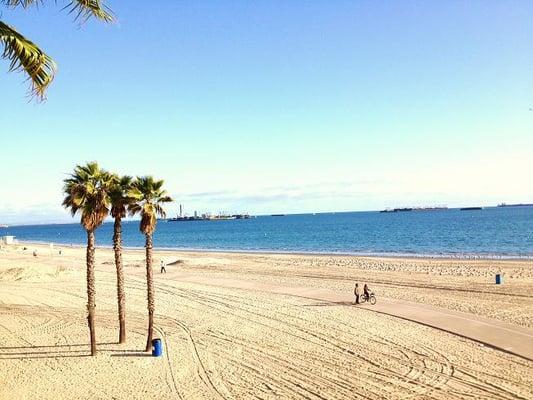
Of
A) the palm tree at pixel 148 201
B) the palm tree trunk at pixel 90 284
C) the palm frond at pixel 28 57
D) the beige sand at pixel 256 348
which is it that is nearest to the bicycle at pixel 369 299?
the beige sand at pixel 256 348

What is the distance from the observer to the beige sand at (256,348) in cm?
1405

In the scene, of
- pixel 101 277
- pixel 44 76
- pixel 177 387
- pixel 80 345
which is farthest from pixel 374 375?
pixel 101 277

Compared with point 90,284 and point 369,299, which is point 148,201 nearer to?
point 90,284

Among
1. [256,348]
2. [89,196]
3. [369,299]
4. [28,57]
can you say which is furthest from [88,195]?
[369,299]

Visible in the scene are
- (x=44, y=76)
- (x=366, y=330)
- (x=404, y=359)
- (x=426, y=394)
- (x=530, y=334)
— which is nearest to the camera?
(x=44, y=76)

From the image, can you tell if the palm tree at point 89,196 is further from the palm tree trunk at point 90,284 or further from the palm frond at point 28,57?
the palm frond at point 28,57

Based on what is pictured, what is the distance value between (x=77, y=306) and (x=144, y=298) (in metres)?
3.98

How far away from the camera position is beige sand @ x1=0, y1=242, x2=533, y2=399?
14055mm

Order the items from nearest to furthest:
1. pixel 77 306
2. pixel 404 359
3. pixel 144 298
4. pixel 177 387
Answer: pixel 177 387 → pixel 404 359 → pixel 77 306 → pixel 144 298

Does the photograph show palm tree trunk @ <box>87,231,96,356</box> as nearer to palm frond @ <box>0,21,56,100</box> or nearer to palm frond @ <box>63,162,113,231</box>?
palm frond @ <box>63,162,113,231</box>

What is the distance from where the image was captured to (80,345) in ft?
62.3

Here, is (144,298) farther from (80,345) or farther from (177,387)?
(177,387)

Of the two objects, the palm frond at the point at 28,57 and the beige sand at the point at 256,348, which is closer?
the palm frond at the point at 28,57

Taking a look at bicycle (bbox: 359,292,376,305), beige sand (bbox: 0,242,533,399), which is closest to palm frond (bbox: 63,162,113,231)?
beige sand (bbox: 0,242,533,399)
